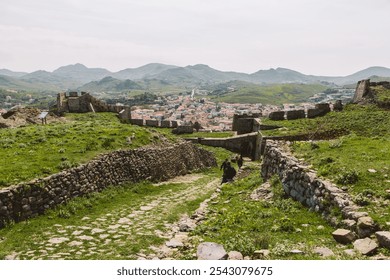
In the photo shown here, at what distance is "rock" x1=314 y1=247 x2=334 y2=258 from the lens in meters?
7.69

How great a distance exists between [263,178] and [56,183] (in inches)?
387

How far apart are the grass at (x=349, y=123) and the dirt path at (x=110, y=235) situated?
1769 centimetres

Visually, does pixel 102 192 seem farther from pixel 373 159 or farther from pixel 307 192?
pixel 373 159

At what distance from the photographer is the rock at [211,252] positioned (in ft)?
25.9

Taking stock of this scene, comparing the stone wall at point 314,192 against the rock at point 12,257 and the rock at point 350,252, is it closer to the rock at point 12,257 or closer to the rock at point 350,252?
the rock at point 350,252

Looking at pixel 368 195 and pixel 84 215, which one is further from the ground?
pixel 368 195

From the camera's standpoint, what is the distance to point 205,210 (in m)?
13.6

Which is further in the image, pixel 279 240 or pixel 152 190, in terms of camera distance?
pixel 152 190

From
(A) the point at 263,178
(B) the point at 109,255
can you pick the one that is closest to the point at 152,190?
(A) the point at 263,178

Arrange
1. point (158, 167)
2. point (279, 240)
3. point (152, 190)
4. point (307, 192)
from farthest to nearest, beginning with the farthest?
point (158, 167) < point (152, 190) < point (307, 192) < point (279, 240)

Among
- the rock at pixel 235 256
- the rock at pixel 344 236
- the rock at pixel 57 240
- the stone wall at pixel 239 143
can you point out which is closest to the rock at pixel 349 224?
the rock at pixel 344 236

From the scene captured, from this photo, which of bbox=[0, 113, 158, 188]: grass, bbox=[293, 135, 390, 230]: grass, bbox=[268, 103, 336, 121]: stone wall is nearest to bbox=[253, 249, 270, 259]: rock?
bbox=[293, 135, 390, 230]: grass

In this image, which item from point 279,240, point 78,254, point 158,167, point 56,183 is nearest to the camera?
point 279,240

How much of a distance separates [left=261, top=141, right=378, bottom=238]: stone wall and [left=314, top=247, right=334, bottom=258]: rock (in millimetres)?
1000
